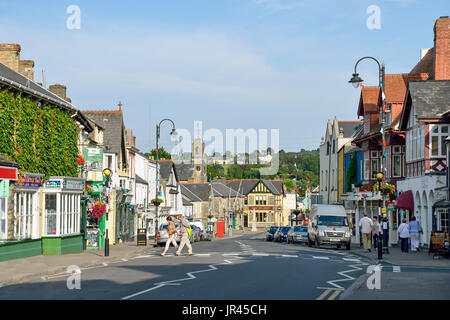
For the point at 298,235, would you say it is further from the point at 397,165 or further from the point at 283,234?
the point at 283,234

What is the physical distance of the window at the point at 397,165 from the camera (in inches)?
1981

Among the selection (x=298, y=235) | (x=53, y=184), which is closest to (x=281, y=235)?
(x=298, y=235)

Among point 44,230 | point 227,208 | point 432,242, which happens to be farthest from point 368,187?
point 227,208

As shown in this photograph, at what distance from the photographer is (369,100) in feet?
192

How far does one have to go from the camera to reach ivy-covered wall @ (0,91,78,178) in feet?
93.6

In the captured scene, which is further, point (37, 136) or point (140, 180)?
point (140, 180)

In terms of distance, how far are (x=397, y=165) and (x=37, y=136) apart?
28441mm

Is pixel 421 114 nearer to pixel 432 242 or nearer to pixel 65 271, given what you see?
pixel 432 242

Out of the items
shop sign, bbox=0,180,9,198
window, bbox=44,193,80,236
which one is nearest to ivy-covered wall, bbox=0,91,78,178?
window, bbox=44,193,80,236

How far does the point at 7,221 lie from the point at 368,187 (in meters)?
33.0

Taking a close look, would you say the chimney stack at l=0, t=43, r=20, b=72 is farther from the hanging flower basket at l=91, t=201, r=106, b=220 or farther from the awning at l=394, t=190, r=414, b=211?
the awning at l=394, t=190, r=414, b=211

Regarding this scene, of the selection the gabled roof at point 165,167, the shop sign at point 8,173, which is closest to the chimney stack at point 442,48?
the shop sign at point 8,173

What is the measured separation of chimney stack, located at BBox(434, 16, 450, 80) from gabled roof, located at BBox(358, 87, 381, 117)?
8014mm
